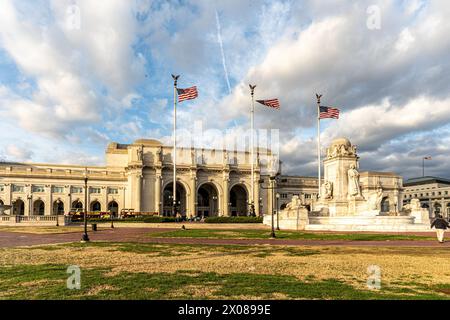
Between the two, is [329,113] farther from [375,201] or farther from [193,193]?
[193,193]

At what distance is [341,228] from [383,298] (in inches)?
1184

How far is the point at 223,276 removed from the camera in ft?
34.8

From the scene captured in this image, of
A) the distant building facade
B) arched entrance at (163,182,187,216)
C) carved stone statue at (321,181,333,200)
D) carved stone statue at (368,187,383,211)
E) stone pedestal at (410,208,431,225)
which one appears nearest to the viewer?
carved stone statue at (368,187,383,211)

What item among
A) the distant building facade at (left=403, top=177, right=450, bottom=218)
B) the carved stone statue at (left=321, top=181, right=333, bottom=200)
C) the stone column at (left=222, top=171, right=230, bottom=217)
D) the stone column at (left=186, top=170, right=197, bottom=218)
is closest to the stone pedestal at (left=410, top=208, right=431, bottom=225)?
the carved stone statue at (left=321, top=181, right=333, bottom=200)

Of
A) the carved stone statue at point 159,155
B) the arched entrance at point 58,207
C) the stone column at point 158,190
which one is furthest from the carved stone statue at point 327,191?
the arched entrance at point 58,207

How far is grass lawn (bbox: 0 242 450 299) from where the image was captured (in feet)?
27.8

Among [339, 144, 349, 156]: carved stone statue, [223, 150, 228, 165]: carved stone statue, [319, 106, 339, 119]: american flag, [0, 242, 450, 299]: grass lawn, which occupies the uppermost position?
[319, 106, 339, 119]: american flag

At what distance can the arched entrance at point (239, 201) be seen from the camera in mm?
110500

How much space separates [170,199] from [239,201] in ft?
71.9

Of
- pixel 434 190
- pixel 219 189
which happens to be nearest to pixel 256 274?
pixel 219 189

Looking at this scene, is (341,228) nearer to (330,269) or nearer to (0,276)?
(330,269)

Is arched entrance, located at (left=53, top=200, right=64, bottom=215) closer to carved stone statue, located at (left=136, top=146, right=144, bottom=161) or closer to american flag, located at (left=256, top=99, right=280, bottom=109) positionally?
carved stone statue, located at (left=136, top=146, right=144, bottom=161)

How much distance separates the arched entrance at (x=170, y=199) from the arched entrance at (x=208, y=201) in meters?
6.74

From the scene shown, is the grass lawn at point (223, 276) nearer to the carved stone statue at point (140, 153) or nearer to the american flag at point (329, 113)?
the american flag at point (329, 113)
